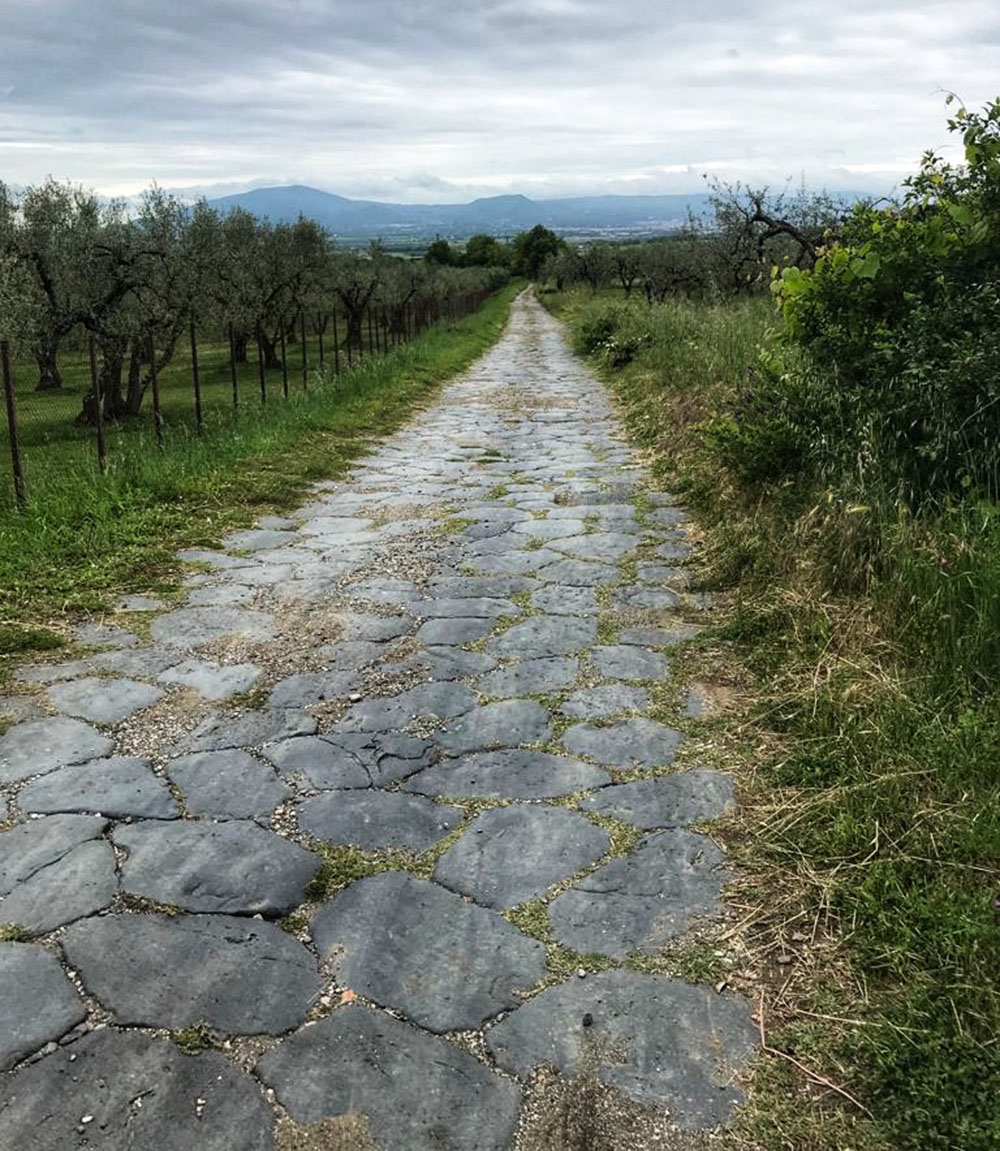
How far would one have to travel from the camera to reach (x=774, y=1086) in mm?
1817

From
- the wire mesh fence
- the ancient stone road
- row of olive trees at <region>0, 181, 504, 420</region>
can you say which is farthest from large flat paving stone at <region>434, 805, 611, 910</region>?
row of olive trees at <region>0, 181, 504, 420</region>

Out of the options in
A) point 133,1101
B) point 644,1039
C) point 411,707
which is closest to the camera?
point 133,1101

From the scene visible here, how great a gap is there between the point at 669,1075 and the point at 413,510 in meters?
4.93

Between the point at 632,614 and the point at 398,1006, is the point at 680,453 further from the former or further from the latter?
the point at 398,1006

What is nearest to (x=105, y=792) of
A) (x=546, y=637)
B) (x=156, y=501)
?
(x=546, y=637)

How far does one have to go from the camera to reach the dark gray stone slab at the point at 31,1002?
1881 millimetres

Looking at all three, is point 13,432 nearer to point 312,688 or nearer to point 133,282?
point 312,688

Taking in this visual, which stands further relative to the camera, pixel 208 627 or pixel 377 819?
pixel 208 627

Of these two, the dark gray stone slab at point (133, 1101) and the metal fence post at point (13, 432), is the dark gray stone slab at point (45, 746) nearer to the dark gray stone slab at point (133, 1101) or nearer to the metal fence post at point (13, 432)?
the dark gray stone slab at point (133, 1101)

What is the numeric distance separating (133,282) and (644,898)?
20.0 metres

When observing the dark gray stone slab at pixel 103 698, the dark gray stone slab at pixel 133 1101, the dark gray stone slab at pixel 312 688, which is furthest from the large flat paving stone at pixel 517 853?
the dark gray stone slab at pixel 103 698

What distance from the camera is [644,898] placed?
2.39 m

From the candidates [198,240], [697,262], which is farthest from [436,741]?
[697,262]

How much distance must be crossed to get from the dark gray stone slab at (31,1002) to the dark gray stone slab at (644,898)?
3.70 ft
